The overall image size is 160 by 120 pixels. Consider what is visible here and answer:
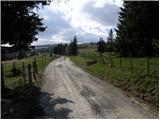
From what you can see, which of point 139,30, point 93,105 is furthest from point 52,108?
point 139,30

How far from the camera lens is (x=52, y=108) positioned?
1612cm

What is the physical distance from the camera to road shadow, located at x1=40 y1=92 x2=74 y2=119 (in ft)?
47.0

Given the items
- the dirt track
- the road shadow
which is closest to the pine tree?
the dirt track

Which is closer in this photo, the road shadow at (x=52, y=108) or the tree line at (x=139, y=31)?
the road shadow at (x=52, y=108)

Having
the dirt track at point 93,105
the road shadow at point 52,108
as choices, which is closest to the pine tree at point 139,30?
the dirt track at point 93,105

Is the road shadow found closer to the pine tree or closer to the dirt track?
the dirt track

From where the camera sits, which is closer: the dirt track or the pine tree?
the dirt track

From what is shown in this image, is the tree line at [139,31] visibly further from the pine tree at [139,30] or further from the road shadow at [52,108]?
the road shadow at [52,108]

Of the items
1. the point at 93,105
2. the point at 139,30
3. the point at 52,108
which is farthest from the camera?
the point at 139,30

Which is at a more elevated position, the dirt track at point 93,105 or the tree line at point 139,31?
the tree line at point 139,31

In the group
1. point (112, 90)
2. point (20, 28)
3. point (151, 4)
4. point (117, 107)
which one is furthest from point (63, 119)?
point (151, 4)

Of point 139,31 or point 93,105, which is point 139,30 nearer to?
point 139,31

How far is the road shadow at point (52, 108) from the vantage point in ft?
47.0

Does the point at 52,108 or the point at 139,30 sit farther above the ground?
the point at 139,30
